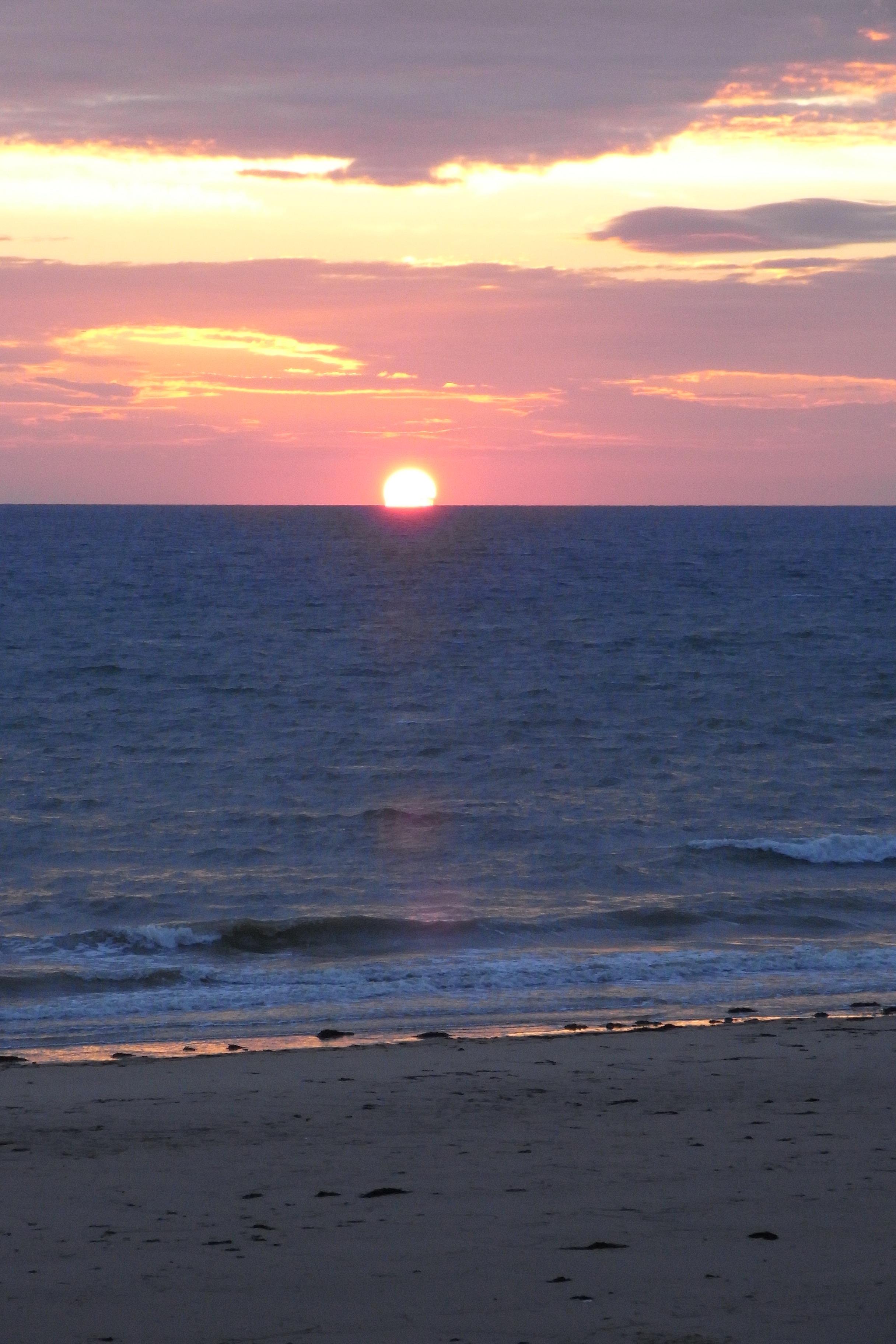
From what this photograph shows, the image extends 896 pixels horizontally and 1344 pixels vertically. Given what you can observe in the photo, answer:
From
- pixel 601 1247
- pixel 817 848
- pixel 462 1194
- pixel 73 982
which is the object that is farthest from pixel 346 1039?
pixel 817 848

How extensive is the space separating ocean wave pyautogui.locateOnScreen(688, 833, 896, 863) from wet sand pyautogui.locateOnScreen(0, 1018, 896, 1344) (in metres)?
9.61

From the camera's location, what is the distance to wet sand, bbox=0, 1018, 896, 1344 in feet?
19.9

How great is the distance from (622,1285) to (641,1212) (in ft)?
3.59

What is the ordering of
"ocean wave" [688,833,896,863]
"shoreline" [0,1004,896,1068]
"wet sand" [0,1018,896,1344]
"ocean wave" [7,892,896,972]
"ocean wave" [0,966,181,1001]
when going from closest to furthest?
"wet sand" [0,1018,896,1344]
"shoreline" [0,1004,896,1068]
"ocean wave" [0,966,181,1001]
"ocean wave" [7,892,896,972]
"ocean wave" [688,833,896,863]

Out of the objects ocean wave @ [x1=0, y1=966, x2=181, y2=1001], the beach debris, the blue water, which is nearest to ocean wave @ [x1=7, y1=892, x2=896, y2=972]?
the blue water

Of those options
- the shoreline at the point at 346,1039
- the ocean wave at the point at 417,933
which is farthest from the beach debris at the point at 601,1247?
the ocean wave at the point at 417,933

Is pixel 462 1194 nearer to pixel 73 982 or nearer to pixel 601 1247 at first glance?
pixel 601 1247

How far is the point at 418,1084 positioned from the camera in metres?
10.3

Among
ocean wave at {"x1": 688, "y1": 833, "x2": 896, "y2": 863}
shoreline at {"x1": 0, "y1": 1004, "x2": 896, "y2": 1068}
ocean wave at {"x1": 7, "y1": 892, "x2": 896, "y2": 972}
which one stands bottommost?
shoreline at {"x1": 0, "y1": 1004, "x2": 896, "y2": 1068}

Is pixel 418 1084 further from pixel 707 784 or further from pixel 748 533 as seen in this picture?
pixel 748 533

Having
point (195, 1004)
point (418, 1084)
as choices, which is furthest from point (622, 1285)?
point (195, 1004)

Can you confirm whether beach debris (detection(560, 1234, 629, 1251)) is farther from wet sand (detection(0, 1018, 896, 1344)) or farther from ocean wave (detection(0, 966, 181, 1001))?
ocean wave (detection(0, 966, 181, 1001))

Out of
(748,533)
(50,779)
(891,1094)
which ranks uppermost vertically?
(748,533)

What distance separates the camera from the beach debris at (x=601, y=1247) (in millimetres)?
6797
